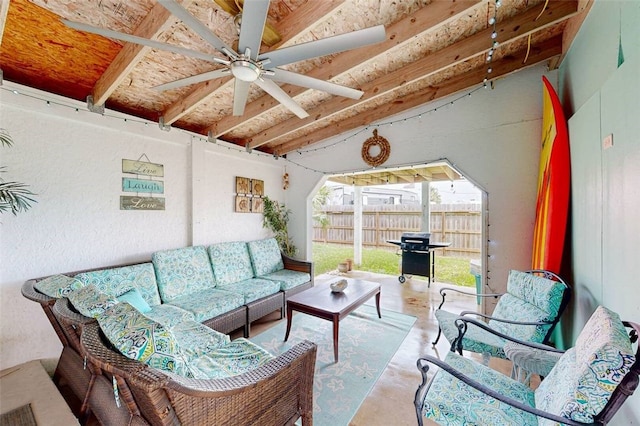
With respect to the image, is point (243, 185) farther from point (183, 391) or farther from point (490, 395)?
point (490, 395)

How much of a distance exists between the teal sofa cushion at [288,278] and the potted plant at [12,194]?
104 inches

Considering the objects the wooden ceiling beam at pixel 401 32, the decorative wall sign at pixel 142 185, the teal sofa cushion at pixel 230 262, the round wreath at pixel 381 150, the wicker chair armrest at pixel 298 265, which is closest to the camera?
the wooden ceiling beam at pixel 401 32

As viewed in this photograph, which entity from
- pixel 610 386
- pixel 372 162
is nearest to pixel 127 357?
pixel 610 386

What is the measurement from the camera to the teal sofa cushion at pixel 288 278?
3.56 metres

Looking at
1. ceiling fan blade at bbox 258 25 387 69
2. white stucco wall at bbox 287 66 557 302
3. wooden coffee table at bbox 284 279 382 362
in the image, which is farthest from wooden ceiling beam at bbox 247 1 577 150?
wooden coffee table at bbox 284 279 382 362

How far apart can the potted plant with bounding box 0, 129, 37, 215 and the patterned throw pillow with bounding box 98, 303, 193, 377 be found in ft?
5.96

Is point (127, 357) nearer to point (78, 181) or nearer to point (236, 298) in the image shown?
point (236, 298)

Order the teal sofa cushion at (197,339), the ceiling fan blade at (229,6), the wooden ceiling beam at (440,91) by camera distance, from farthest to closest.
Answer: the wooden ceiling beam at (440,91), the teal sofa cushion at (197,339), the ceiling fan blade at (229,6)

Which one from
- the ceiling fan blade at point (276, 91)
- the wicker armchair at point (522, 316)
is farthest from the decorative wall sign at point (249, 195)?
the wicker armchair at point (522, 316)

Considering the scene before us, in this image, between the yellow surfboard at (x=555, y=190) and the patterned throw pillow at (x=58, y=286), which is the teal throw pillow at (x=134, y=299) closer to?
the patterned throw pillow at (x=58, y=286)

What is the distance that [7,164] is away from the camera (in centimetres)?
212

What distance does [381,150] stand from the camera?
4.04 m

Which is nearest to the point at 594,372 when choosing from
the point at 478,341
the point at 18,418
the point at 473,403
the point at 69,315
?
the point at 473,403

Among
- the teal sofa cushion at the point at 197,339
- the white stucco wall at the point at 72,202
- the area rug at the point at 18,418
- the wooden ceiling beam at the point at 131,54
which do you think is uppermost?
the wooden ceiling beam at the point at 131,54
